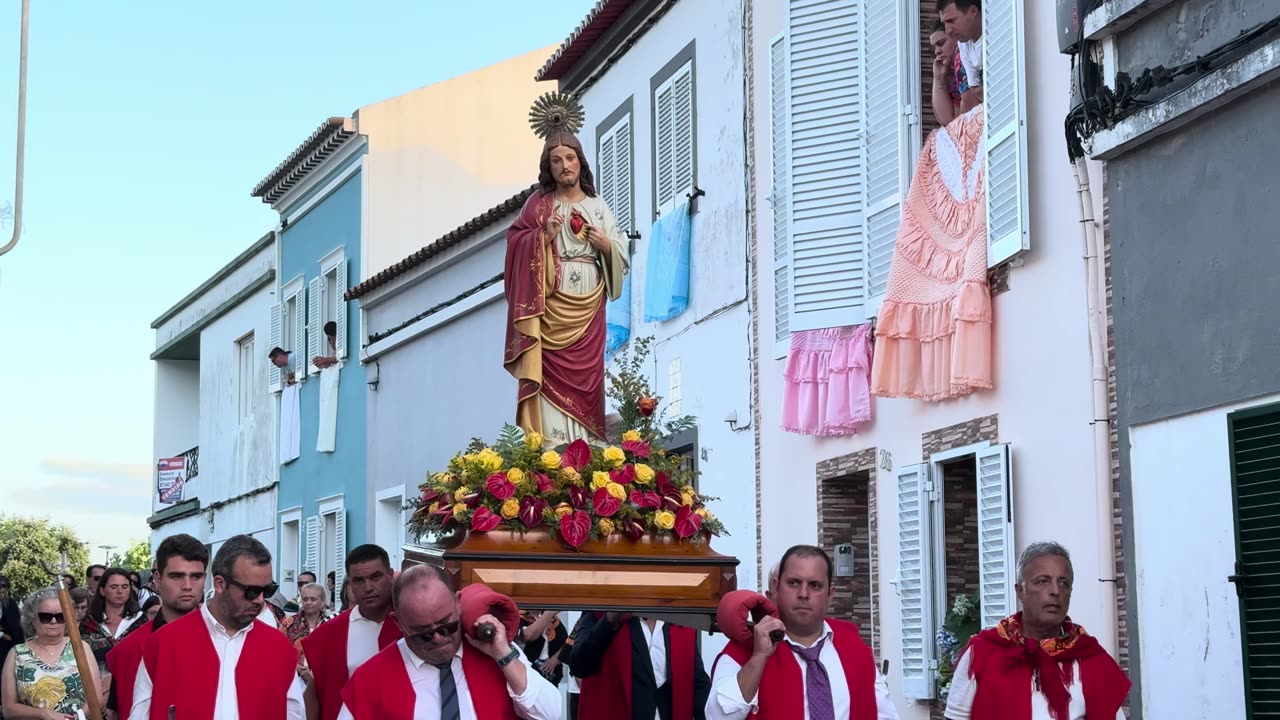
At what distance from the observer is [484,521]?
838 cm

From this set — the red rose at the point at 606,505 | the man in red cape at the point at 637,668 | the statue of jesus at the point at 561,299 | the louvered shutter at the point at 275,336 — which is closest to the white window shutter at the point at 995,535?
the statue of jesus at the point at 561,299

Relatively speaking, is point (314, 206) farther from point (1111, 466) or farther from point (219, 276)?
point (1111, 466)

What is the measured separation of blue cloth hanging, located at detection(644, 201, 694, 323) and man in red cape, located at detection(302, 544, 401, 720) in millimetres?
9683

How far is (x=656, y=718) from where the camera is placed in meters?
9.01

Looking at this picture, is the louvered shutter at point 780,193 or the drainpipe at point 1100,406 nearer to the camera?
the drainpipe at point 1100,406

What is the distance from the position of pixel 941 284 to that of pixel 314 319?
59.5ft

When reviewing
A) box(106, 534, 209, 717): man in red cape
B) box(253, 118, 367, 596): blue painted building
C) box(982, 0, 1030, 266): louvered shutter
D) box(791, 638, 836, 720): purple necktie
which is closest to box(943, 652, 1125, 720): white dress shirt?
box(791, 638, 836, 720): purple necktie

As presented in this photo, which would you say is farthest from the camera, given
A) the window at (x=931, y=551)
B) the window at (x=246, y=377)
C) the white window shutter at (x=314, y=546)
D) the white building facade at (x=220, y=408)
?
the window at (x=246, y=377)

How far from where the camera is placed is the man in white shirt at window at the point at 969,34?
492 inches

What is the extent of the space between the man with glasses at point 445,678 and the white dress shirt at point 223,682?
1.25 meters

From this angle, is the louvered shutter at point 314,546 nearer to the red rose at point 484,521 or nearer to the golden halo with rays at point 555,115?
the golden halo with rays at point 555,115

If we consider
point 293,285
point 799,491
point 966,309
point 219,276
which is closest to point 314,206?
point 293,285

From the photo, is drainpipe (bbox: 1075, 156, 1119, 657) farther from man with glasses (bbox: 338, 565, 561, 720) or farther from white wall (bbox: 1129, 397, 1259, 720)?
man with glasses (bbox: 338, 565, 561, 720)

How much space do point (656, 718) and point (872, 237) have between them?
5.50m
